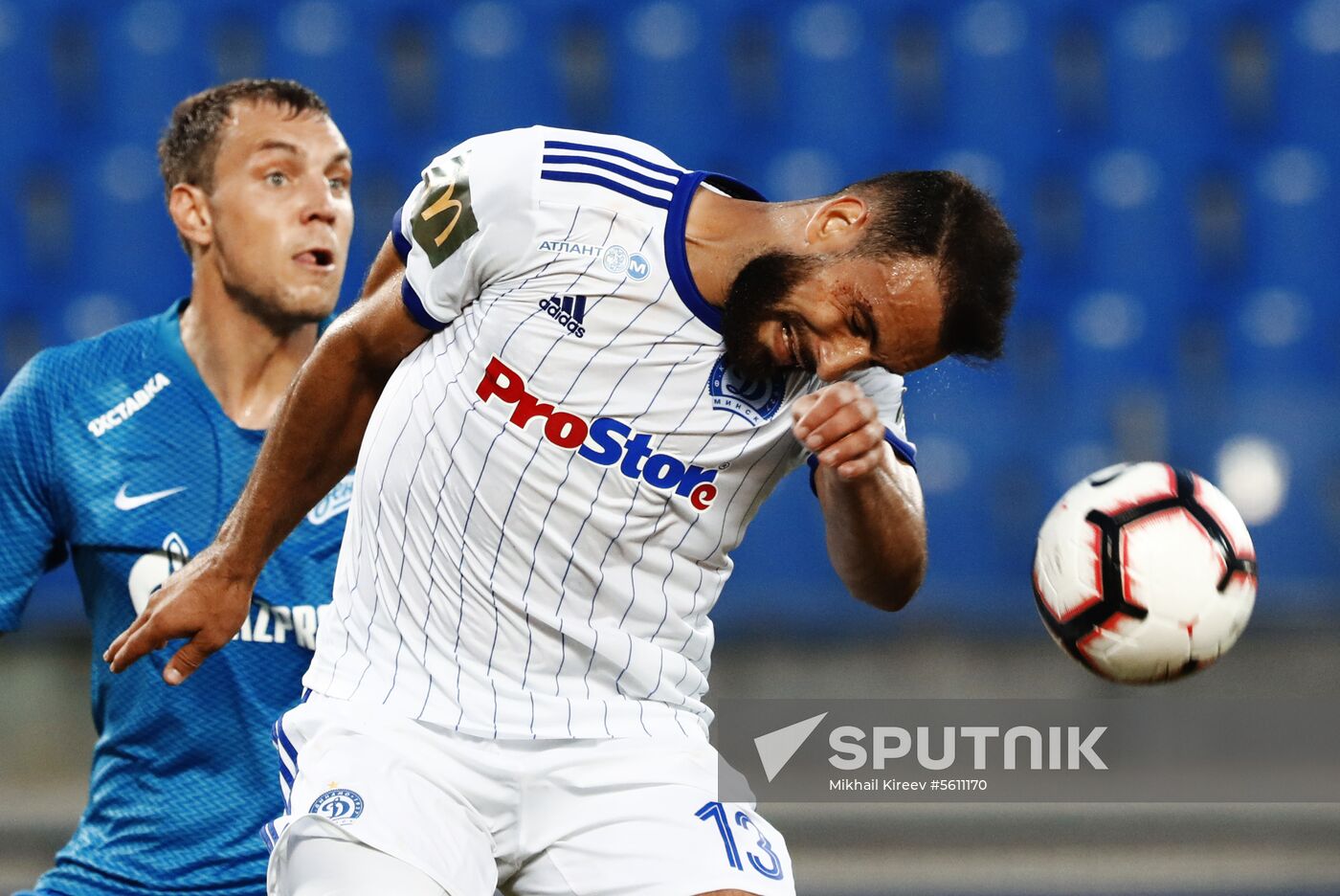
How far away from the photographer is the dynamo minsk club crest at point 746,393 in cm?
235

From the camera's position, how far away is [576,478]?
2348mm

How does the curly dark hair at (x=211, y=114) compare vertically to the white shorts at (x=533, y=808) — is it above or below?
above

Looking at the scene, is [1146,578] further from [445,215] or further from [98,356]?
[98,356]

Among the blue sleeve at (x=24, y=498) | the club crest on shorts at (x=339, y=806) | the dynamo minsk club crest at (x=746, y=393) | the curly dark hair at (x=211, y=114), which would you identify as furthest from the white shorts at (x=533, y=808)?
the curly dark hair at (x=211, y=114)

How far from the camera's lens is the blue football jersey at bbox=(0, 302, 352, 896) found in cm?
294

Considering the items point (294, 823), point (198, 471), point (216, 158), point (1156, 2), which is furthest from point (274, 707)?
point (1156, 2)

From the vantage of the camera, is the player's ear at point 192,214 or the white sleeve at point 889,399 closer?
the white sleeve at point 889,399

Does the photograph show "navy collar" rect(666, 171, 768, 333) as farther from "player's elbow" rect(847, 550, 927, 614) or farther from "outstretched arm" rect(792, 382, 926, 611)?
"player's elbow" rect(847, 550, 927, 614)

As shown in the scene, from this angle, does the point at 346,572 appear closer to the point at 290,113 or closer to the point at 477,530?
the point at 477,530

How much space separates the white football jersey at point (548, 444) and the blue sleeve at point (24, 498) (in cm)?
85

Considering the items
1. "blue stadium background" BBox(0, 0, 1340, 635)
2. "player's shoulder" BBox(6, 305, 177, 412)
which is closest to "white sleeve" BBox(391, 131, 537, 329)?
"player's shoulder" BBox(6, 305, 177, 412)

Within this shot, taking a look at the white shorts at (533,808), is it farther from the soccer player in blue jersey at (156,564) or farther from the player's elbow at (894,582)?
the soccer player in blue jersey at (156,564)

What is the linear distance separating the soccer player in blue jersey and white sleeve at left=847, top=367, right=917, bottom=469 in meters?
1.12

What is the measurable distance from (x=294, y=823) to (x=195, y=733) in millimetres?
794
